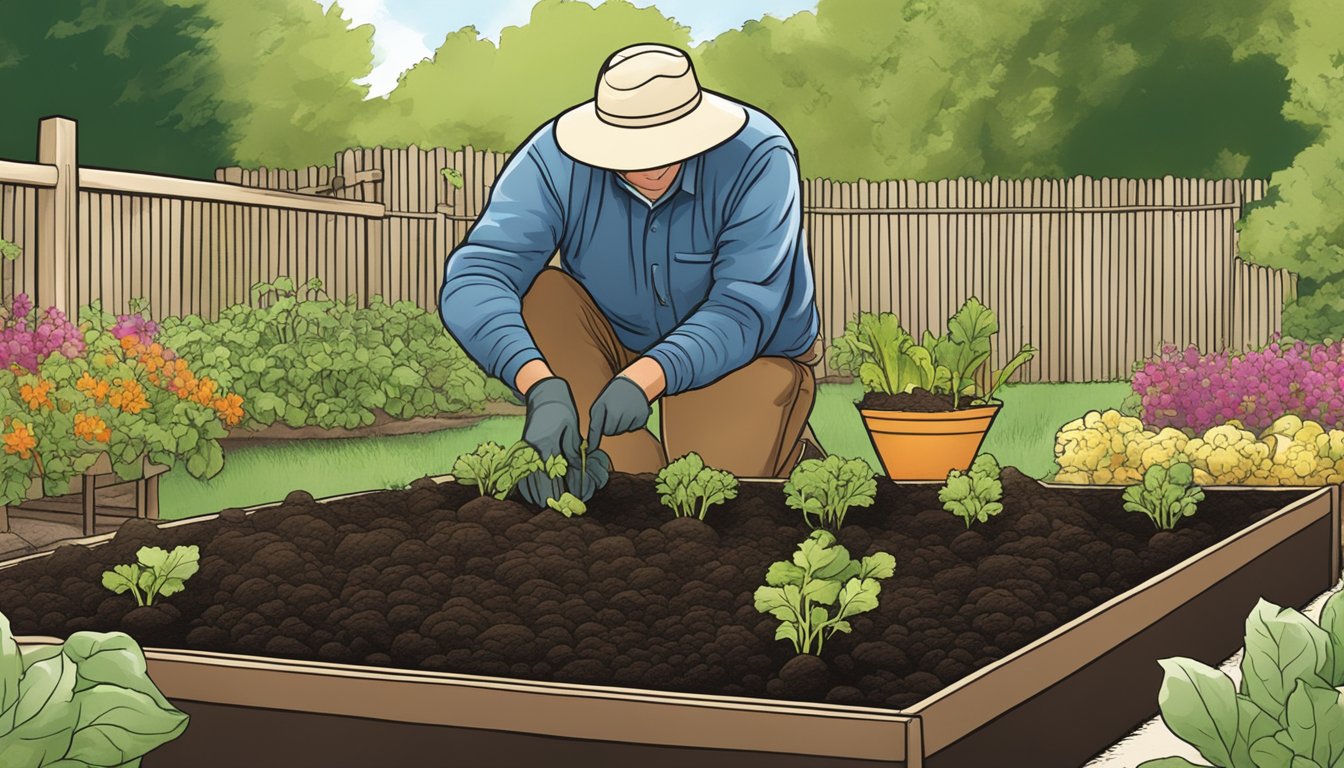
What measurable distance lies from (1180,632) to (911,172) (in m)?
10.7

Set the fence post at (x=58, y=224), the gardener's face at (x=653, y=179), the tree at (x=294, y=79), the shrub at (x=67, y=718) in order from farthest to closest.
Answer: the tree at (x=294, y=79), the fence post at (x=58, y=224), the gardener's face at (x=653, y=179), the shrub at (x=67, y=718)

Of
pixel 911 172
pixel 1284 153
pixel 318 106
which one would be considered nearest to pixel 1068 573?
pixel 1284 153

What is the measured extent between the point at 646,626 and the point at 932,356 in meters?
2.96

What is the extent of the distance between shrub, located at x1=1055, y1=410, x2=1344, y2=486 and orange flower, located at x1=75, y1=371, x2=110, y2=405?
2.94 metres

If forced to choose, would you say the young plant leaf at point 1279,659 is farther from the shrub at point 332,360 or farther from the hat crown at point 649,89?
the shrub at point 332,360

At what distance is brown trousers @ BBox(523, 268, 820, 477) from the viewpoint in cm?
338

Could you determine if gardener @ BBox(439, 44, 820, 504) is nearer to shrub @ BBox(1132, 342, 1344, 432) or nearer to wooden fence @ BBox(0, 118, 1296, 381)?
shrub @ BBox(1132, 342, 1344, 432)

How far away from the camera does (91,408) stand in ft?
13.2

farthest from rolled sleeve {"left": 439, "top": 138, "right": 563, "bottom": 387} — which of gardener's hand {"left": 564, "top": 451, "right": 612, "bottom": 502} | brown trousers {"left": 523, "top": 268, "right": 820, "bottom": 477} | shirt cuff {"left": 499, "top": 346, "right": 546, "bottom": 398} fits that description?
gardener's hand {"left": 564, "top": 451, "right": 612, "bottom": 502}

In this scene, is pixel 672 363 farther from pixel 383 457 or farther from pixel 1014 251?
pixel 1014 251

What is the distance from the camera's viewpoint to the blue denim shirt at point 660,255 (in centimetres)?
291

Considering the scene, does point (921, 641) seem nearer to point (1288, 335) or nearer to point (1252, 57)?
point (1288, 335)

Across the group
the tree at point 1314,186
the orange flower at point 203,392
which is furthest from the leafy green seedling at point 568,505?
the tree at point 1314,186

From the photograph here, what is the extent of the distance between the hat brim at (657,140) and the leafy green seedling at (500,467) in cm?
72
